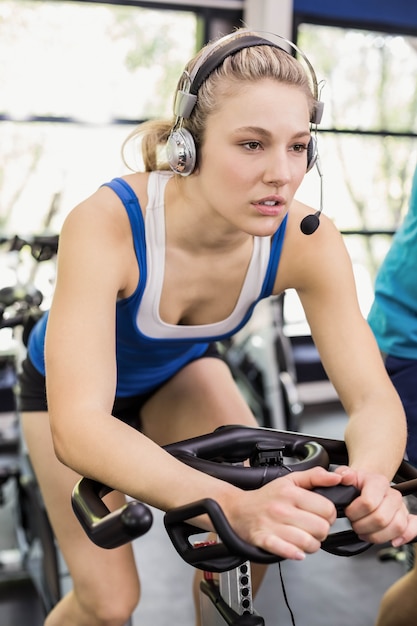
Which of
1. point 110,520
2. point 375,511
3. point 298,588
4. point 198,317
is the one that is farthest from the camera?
point 298,588

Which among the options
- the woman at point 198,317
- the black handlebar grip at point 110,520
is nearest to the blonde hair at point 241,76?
the woman at point 198,317

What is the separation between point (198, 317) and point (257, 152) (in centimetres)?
44

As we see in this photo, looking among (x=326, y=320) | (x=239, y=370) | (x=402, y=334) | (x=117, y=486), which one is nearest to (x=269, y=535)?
(x=117, y=486)

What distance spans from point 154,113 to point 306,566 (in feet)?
9.05

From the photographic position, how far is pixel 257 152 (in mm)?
1263

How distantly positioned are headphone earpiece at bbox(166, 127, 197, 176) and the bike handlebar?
453 mm

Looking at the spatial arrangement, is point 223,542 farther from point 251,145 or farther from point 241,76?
point 241,76

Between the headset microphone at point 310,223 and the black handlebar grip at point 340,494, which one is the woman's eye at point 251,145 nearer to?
the headset microphone at point 310,223

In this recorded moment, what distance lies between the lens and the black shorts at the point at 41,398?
1.78 meters

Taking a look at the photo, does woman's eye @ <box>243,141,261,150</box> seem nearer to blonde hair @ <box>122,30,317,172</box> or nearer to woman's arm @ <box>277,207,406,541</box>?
blonde hair @ <box>122,30,317,172</box>

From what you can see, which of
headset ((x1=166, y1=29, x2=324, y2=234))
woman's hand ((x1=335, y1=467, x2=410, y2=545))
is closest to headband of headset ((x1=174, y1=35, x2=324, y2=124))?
headset ((x1=166, y1=29, x2=324, y2=234))

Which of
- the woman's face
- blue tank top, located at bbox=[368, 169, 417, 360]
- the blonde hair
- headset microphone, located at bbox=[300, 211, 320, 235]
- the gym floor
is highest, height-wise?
the blonde hair

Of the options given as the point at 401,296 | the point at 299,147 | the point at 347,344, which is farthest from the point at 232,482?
the point at 401,296

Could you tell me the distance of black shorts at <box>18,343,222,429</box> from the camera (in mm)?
1783
